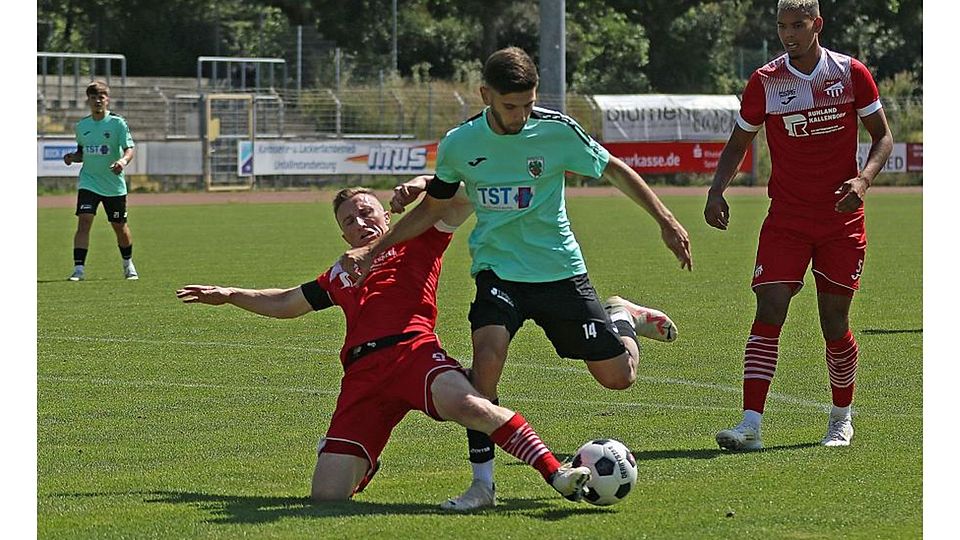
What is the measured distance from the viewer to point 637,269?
1886 centimetres

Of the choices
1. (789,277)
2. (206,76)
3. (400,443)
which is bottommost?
(400,443)

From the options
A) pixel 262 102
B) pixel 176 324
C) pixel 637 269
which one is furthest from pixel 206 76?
pixel 176 324

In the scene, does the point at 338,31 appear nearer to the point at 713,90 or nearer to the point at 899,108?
the point at 713,90

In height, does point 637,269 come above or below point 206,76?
below

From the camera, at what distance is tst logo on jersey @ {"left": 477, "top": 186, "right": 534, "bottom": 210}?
6.82m

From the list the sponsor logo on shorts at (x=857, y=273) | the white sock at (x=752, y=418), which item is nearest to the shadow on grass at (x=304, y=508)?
the white sock at (x=752, y=418)

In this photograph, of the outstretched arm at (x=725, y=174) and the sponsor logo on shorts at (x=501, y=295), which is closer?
the sponsor logo on shorts at (x=501, y=295)

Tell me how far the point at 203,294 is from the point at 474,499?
5.29 ft

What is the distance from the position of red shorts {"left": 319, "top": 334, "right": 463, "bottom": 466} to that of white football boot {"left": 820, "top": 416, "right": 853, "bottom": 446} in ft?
7.03

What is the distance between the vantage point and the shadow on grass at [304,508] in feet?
20.5

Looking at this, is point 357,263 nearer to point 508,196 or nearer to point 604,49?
point 508,196

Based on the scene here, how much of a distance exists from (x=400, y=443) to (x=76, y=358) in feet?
13.9

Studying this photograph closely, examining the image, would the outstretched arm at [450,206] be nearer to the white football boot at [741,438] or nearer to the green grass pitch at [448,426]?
the green grass pitch at [448,426]

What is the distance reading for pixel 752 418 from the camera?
779cm
